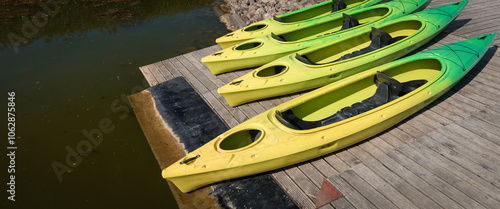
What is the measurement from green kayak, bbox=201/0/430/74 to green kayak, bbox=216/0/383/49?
266 mm

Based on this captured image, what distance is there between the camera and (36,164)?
213 inches

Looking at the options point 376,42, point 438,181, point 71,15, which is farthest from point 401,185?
point 71,15

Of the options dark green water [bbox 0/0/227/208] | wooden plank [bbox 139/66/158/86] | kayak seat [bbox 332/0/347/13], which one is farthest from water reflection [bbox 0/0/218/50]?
kayak seat [bbox 332/0/347/13]

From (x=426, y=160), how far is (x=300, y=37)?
404cm

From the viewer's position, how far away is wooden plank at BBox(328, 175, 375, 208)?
3268 millimetres

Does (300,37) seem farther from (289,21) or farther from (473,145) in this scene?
(473,145)

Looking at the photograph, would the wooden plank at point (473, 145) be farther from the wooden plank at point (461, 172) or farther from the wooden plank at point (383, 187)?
the wooden plank at point (383, 187)

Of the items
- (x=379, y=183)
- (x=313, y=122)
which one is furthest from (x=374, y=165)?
(x=313, y=122)

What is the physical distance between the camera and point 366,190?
3420 millimetres

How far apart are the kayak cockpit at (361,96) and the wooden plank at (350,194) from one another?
3.45ft

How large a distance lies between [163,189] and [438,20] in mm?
5730

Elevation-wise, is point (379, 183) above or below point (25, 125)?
above

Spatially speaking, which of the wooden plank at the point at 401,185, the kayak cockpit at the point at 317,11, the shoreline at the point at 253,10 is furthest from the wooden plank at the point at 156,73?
the wooden plank at the point at 401,185

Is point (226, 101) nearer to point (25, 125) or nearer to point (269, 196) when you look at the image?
point (269, 196)
